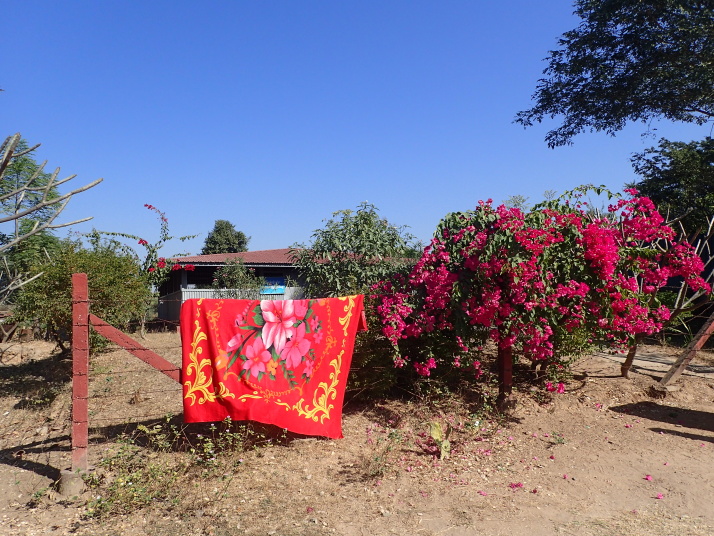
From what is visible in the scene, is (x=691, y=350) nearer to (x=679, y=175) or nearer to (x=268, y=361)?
(x=268, y=361)

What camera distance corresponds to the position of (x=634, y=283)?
235 inches

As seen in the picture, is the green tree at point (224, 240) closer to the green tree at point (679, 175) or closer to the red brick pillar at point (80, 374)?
the green tree at point (679, 175)

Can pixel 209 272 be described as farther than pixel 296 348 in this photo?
Yes

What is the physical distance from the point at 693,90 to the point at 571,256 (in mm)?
10519

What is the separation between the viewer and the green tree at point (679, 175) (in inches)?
579

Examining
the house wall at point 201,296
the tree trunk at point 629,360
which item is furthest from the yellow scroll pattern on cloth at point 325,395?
the house wall at point 201,296

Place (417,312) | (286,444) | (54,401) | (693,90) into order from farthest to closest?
(693,90)
(54,401)
(417,312)
(286,444)

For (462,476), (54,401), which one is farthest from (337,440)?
(54,401)

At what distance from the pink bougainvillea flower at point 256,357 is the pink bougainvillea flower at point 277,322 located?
6 cm

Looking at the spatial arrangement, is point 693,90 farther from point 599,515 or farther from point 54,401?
point 54,401

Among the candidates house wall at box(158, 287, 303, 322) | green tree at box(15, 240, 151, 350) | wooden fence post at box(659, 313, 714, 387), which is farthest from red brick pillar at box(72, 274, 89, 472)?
house wall at box(158, 287, 303, 322)

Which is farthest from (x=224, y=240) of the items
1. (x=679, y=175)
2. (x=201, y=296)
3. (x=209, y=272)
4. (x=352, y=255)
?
(x=352, y=255)

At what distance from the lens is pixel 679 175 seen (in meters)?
15.3

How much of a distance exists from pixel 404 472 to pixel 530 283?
208cm
